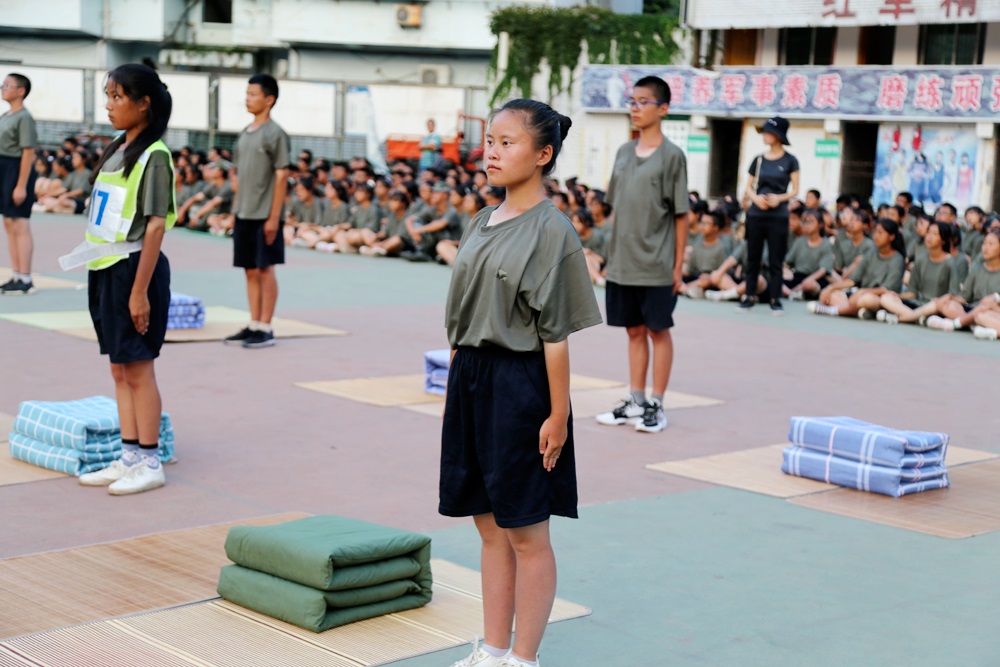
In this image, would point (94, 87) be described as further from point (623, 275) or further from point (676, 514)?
point (676, 514)

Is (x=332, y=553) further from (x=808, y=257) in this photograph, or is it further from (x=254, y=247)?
(x=808, y=257)

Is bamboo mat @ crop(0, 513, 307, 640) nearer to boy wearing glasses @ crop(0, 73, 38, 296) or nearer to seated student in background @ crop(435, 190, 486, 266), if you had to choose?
boy wearing glasses @ crop(0, 73, 38, 296)

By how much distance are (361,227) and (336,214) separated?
2.15 ft

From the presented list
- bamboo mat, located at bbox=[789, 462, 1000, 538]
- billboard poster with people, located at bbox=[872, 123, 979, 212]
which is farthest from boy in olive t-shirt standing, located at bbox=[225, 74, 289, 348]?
billboard poster with people, located at bbox=[872, 123, 979, 212]

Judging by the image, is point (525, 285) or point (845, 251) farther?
point (845, 251)

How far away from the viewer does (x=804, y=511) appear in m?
6.02

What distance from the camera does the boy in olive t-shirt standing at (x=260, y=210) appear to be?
9.47 m

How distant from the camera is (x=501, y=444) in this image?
12.3 feet

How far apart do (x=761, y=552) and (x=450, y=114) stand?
2418 centimetres

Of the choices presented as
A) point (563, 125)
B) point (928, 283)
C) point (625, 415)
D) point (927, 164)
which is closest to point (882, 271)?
point (928, 283)

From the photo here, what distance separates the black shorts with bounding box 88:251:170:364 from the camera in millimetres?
5715

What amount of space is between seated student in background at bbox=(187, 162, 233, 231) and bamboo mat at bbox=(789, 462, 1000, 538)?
13.4 meters

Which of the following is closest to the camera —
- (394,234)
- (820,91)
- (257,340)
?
(257,340)

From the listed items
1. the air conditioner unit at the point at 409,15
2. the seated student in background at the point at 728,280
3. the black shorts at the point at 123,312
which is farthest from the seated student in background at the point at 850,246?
the air conditioner unit at the point at 409,15
